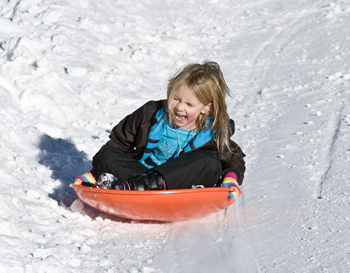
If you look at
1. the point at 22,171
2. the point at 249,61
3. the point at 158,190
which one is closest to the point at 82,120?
the point at 22,171

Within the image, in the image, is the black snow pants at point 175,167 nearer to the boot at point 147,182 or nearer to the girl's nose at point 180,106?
the boot at point 147,182

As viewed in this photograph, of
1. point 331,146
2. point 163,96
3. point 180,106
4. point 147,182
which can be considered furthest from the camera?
point 163,96

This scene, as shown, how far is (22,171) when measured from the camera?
10.1 feet

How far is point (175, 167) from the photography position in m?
2.67

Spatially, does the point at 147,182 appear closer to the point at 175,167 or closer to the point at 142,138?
the point at 175,167

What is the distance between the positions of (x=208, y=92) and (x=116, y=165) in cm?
70

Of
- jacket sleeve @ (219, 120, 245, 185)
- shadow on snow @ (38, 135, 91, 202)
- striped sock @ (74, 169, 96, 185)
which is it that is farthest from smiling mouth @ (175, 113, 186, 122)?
shadow on snow @ (38, 135, 91, 202)

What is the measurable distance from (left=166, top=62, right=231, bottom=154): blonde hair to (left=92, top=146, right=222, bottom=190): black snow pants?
0.18 m

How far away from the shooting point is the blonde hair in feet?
9.27

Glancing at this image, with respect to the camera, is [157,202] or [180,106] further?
[180,106]

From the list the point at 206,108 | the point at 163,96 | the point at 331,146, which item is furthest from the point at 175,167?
the point at 163,96

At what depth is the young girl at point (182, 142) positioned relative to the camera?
273cm

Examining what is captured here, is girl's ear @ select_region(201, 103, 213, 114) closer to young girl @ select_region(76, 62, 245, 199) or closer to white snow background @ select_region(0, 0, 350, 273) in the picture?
young girl @ select_region(76, 62, 245, 199)

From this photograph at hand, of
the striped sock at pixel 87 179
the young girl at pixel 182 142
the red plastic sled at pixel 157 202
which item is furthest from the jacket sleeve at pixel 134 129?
the red plastic sled at pixel 157 202
